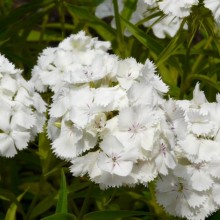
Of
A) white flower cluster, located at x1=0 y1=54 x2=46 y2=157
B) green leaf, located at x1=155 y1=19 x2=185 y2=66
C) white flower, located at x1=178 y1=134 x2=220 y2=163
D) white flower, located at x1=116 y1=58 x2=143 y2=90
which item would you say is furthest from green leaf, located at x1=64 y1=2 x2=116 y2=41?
white flower, located at x1=178 y1=134 x2=220 y2=163

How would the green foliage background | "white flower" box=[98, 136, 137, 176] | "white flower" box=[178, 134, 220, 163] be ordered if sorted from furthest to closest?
the green foliage background, "white flower" box=[178, 134, 220, 163], "white flower" box=[98, 136, 137, 176]

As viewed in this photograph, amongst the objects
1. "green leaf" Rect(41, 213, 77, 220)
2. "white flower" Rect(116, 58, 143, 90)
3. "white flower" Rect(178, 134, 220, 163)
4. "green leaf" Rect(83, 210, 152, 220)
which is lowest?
"green leaf" Rect(83, 210, 152, 220)

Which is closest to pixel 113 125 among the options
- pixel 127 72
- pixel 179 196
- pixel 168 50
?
pixel 127 72

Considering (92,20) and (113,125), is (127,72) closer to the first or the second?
(113,125)

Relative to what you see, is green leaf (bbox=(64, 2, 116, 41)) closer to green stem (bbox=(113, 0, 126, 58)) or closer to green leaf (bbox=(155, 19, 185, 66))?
green stem (bbox=(113, 0, 126, 58))

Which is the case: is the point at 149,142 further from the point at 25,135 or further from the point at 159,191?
the point at 25,135

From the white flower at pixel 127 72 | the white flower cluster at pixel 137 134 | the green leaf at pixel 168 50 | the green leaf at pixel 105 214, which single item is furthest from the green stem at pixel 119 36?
the green leaf at pixel 105 214
